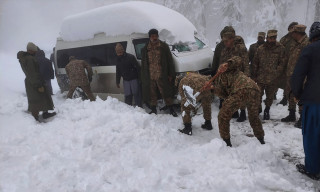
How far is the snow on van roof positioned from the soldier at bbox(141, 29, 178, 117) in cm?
56

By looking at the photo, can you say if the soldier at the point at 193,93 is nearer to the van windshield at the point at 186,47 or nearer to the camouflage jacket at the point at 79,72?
the van windshield at the point at 186,47

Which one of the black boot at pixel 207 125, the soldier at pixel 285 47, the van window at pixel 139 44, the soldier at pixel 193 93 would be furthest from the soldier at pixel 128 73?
the soldier at pixel 285 47

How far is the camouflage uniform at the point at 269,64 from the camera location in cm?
551

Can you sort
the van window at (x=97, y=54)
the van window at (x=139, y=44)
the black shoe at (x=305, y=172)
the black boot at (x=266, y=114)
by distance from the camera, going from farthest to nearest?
the van window at (x=97, y=54), the van window at (x=139, y=44), the black boot at (x=266, y=114), the black shoe at (x=305, y=172)

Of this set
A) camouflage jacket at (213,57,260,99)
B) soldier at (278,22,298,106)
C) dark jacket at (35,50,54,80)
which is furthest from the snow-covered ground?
dark jacket at (35,50,54,80)

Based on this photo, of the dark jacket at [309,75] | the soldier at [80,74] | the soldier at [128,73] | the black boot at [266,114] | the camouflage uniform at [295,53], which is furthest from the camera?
the soldier at [80,74]

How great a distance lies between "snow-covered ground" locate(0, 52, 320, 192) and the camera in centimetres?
321

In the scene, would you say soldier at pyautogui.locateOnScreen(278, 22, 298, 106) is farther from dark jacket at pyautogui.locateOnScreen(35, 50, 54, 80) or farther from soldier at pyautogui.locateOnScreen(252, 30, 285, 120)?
dark jacket at pyautogui.locateOnScreen(35, 50, 54, 80)

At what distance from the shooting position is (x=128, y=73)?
21.0 feet

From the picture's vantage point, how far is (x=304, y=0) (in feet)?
114

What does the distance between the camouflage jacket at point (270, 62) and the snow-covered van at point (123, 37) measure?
55.9 inches

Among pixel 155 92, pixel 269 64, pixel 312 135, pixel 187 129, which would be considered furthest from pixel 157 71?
pixel 312 135

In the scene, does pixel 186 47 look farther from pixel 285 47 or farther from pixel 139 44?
pixel 285 47

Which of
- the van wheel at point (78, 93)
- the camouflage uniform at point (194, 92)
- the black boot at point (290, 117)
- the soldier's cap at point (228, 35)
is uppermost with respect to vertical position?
the soldier's cap at point (228, 35)
